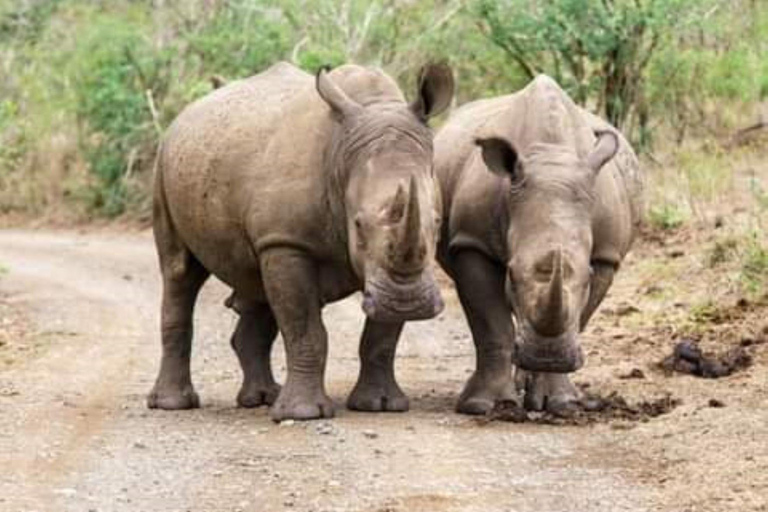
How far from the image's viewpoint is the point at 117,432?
1052 cm

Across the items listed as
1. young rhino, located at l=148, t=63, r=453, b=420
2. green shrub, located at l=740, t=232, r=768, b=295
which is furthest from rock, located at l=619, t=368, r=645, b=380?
green shrub, located at l=740, t=232, r=768, b=295

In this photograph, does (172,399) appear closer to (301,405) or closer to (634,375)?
(301,405)

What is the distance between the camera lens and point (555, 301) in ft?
32.0

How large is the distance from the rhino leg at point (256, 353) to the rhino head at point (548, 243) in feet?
6.62

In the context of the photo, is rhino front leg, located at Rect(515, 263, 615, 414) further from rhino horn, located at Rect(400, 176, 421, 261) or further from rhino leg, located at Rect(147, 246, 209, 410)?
rhino leg, located at Rect(147, 246, 209, 410)

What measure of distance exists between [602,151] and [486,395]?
1474mm

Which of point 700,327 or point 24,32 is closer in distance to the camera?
point 700,327

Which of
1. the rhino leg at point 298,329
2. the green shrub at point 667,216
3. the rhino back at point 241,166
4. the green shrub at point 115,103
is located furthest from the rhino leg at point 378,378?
the green shrub at point 115,103

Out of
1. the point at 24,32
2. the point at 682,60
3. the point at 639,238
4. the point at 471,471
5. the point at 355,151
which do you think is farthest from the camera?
the point at 24,32

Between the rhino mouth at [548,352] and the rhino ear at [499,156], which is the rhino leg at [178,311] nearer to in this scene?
the rhino ear at [499,156]

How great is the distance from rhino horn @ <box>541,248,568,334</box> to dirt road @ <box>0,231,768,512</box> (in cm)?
58

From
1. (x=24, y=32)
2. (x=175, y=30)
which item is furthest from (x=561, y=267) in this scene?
(x=24, y=32)

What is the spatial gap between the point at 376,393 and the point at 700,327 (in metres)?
3.74

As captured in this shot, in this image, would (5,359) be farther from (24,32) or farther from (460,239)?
(24,32)
